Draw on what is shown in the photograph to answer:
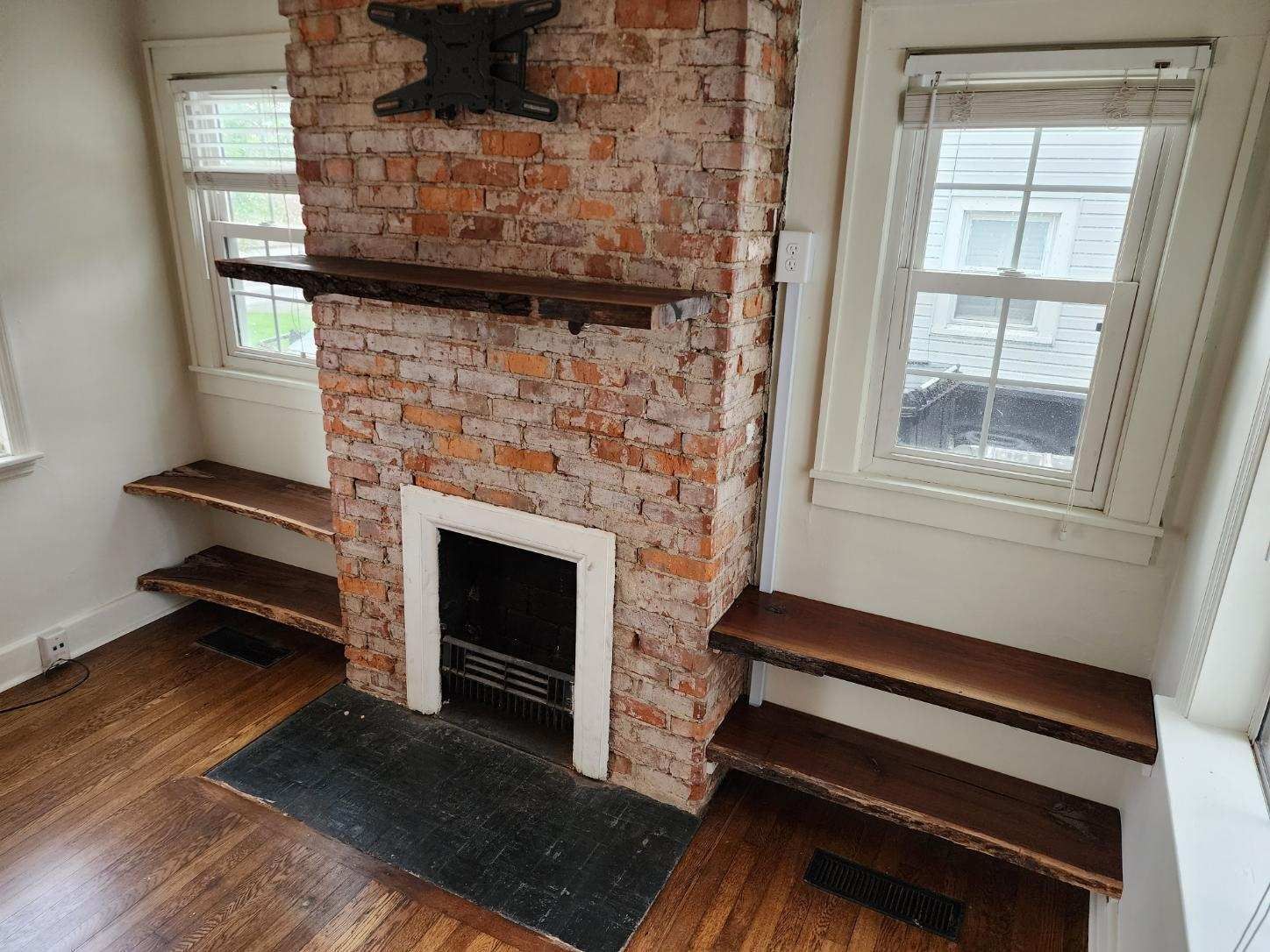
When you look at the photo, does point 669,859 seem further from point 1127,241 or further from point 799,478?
point 1127,241

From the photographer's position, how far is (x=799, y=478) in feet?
8.30

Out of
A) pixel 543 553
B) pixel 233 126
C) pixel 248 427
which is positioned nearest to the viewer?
pixel 543 553

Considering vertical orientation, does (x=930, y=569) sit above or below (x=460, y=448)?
below

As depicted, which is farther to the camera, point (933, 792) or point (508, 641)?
point (508, 641)

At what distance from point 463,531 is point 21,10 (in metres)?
2.42

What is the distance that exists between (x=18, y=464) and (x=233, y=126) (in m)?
1.53

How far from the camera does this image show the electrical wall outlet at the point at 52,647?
322 centimetres

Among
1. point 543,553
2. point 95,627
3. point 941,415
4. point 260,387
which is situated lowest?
point 95,627

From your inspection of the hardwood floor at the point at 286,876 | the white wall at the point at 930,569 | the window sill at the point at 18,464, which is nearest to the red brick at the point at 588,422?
the white wall at the point at 930,569

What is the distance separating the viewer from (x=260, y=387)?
346 cm

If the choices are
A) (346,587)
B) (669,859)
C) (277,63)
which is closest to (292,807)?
(346,587)

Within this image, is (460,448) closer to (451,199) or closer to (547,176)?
(451,199)

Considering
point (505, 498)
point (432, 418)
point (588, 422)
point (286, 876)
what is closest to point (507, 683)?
point (505, 498)

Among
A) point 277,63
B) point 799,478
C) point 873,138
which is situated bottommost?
point 799,478
